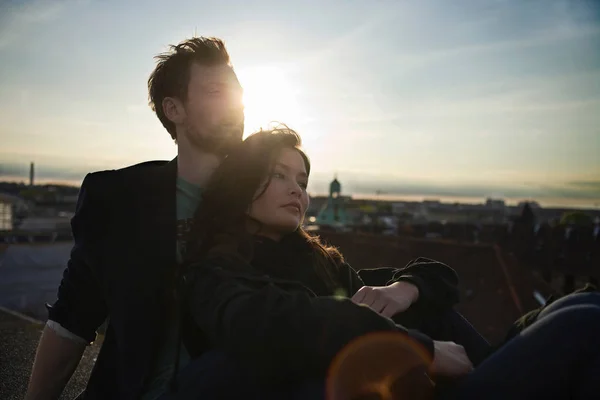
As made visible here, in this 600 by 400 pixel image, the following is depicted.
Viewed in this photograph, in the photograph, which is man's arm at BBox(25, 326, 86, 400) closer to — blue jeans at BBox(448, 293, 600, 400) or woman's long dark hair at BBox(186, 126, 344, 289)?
woman's long dark hair at BBox(186, 126, 344, 289)

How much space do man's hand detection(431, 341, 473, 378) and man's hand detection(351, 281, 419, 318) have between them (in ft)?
0.91

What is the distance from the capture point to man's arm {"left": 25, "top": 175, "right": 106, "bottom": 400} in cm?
237

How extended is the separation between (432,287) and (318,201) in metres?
125

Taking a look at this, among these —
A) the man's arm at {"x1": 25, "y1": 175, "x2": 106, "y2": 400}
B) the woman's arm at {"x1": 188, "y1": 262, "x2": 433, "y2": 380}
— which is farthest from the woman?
the man's arm at {"x1": 25, "y1": 175, "x2": 106, "y2": 400}

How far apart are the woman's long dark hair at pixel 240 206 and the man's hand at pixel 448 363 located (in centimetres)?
68

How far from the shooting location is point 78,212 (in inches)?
93.6

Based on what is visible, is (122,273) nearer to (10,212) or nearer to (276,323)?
(276,323)

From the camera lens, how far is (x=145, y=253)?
2268 mm

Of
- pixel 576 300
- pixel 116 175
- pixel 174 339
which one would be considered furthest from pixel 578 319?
pixel 116 175

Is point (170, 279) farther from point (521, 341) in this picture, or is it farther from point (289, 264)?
point (521, 341)

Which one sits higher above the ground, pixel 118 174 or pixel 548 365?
pixel 118 174

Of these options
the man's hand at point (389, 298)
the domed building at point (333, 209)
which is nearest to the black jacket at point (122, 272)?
the man's hand at point (389, 298)

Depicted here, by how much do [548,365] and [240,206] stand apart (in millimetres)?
1319

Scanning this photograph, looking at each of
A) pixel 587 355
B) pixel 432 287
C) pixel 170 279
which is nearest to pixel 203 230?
pixel 170 279
